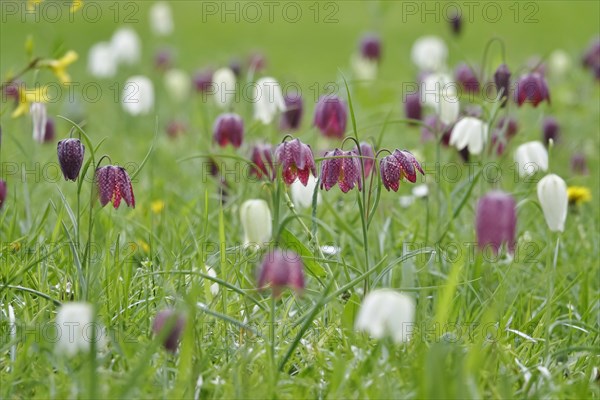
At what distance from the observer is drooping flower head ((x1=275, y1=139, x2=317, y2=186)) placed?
1928 mm

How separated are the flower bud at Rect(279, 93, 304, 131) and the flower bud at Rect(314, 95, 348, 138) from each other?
523 millimetres

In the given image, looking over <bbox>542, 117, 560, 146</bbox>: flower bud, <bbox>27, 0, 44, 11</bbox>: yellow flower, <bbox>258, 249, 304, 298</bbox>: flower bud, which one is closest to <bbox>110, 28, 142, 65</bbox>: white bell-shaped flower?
<bbox>542, 117, 560, 146</bbox>: flower bud

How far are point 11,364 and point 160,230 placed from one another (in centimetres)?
90

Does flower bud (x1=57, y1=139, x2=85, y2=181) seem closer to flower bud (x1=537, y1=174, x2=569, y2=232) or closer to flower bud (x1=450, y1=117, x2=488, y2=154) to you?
flower bud (x1=537, y1=174, x2=569, y2=232)

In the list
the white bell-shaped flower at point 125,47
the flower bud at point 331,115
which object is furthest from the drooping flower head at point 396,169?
the white bell-shaped flower at point 125,47

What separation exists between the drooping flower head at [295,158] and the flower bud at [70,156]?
0.40m

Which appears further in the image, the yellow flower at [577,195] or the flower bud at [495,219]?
the yellow flower at [577,195]

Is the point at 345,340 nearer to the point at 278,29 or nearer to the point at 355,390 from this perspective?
the point at 355,390

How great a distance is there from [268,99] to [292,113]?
728 millimetres

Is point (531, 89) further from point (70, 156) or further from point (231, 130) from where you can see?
point (70, 156)

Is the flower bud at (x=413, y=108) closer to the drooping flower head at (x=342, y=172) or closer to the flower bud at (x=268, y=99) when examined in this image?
the flower bud at (x=268, y=99)

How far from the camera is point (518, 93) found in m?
2.65

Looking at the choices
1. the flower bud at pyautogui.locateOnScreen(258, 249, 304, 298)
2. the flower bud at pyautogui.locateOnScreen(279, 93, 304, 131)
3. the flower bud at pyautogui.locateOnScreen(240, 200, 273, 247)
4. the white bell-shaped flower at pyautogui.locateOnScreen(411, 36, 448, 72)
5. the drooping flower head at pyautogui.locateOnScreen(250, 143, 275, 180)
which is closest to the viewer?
the flower bud at pyautogui.locateOnScreen(258, 249, 304, 298)

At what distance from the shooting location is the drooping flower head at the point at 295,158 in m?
1.93
